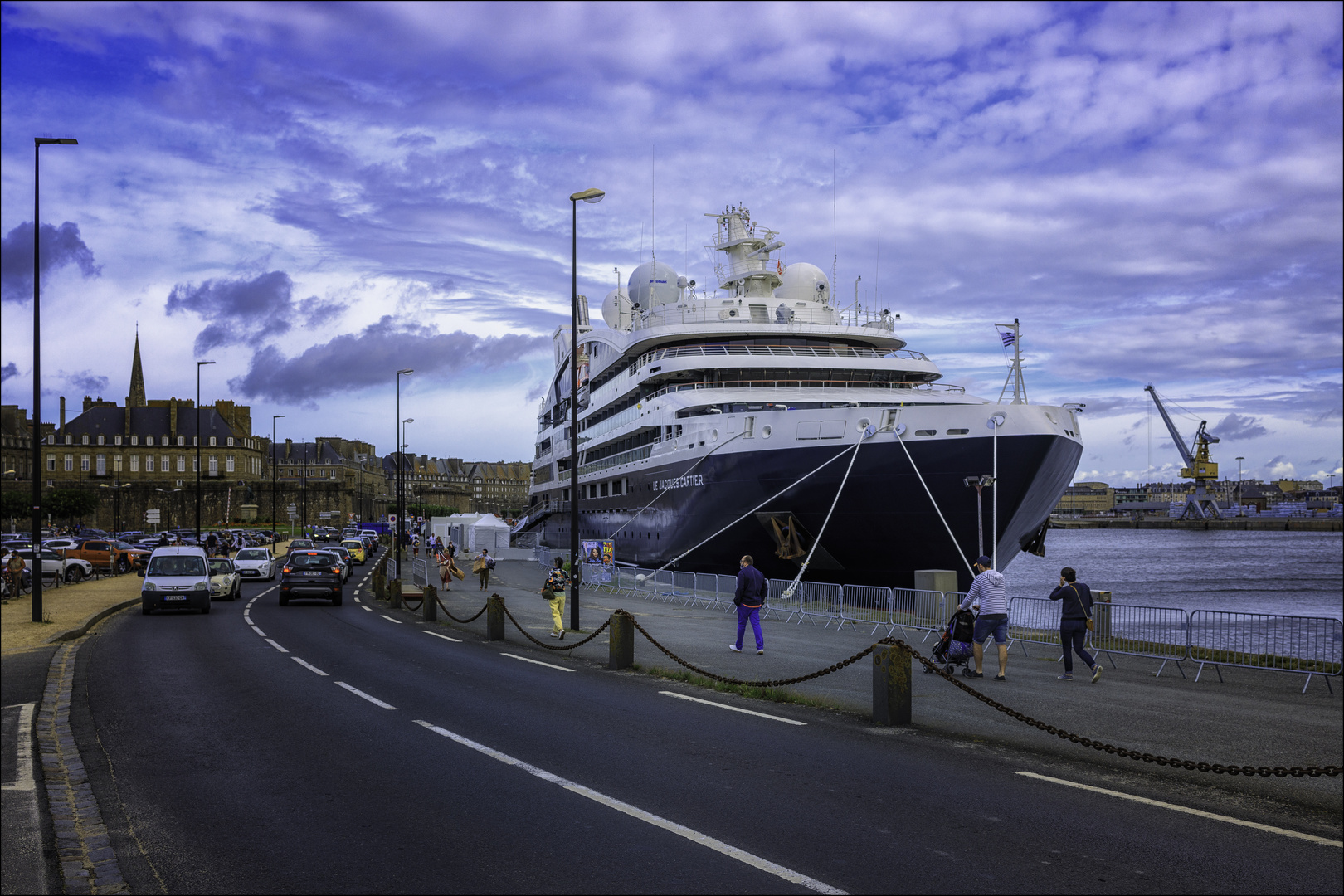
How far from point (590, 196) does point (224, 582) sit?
19.0 m

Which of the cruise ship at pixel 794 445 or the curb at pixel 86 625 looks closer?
the curb at pixel 86 625

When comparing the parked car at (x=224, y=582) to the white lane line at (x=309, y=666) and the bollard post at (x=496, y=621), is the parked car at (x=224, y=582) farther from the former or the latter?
the white lane line at (x=309, y=666)

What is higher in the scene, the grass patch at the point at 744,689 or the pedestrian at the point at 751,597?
the pedestrian at the point at 751,597

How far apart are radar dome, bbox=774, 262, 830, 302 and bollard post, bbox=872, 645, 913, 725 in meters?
28.9

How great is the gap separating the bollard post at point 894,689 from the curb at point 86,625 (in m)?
16.4

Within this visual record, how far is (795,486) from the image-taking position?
24578 mm

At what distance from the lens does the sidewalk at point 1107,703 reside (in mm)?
8992

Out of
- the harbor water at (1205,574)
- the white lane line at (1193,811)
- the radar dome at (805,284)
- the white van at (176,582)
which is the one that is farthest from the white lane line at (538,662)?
the radar dome at (805,284)

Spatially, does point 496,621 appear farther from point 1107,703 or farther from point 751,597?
point 1107,703

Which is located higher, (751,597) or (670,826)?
(751,597)

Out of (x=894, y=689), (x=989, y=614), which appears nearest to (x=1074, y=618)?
(x=989, y=614)

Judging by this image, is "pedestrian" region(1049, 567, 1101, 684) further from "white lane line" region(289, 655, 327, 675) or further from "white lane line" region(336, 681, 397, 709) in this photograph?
"white lane line" region(289, 655, 327, 675)

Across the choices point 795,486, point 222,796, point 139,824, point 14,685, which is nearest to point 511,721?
point 222,796

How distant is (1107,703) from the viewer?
11609 millimetres
